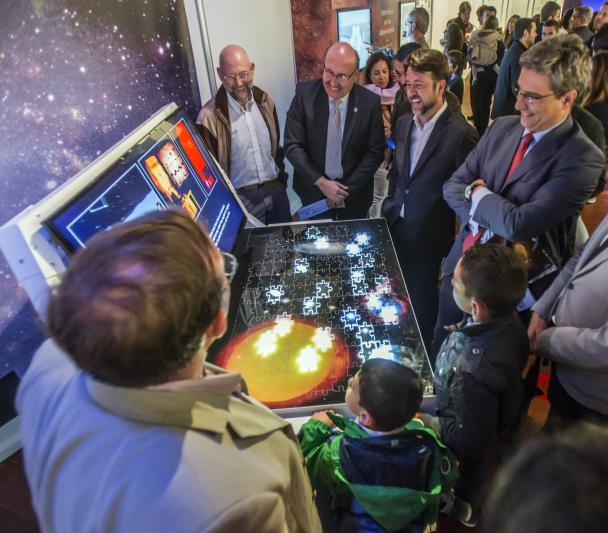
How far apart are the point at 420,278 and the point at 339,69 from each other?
1404mm

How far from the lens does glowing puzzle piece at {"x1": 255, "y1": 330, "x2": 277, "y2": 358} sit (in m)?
1.46

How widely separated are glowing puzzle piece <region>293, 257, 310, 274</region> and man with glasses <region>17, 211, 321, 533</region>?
1134 mm

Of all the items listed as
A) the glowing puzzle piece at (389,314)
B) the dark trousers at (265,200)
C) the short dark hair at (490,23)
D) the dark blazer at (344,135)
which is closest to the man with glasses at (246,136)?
the dark trousers at (265,200)

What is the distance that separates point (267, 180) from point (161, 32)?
108cm

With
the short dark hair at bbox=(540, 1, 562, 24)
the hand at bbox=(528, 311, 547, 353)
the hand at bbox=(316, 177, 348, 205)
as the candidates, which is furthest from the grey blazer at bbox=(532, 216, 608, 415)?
the short dark hair at bbox=(540, 1, 562, 24)

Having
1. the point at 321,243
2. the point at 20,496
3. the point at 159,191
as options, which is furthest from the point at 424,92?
the point at 20,496

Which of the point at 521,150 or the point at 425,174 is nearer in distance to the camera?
the point at 521,150

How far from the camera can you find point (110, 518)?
559 millimetres

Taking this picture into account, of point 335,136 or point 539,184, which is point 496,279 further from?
point 335,136

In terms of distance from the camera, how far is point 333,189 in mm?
2789

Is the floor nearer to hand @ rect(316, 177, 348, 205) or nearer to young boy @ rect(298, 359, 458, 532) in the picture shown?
young boy @ rect(298, 359, 458, 532)

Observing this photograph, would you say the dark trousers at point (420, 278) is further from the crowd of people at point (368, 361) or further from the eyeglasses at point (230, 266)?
the eyeglasses at point (230, 266)

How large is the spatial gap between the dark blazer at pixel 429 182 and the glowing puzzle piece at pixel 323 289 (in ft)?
3.03

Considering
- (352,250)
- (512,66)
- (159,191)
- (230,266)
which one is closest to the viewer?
(230,266)
